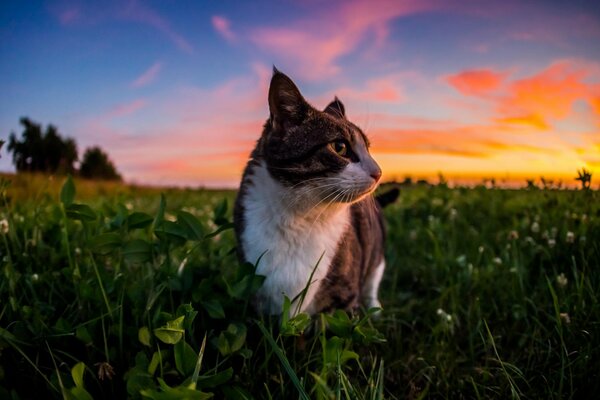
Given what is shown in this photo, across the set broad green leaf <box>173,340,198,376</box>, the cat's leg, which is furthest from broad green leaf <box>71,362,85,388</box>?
the cat's leg

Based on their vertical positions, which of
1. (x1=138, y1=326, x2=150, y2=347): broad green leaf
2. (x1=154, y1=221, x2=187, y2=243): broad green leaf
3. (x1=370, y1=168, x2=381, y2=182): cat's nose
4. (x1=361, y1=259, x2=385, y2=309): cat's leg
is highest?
(x1=370, y1=168, x2=381, y2=182): cat's nose

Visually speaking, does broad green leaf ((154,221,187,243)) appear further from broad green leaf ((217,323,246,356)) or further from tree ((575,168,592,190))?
tree ((575,168,592,190))

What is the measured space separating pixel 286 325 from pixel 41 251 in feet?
7.48

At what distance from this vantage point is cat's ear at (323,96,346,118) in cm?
359

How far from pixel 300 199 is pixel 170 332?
1.19 meters

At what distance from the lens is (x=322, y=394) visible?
1.93 m

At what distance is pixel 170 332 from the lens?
1983mm

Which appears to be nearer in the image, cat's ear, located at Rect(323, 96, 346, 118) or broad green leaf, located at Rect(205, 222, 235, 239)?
broad green leaf, located at Rect(205, 222, 235, 239)

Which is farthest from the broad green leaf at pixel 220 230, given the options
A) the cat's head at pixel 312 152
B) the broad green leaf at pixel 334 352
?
the broad green leaf at pixel 334 352

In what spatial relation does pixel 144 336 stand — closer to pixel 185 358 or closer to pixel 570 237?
pixel 185 358

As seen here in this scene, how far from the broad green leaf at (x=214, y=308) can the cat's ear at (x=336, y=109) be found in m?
1.75

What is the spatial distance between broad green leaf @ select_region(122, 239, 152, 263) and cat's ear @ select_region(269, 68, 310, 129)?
1.13 metres

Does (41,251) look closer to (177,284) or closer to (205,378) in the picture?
(177,284)

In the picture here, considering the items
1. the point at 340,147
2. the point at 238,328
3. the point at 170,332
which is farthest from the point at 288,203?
the point at 170,332
